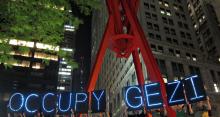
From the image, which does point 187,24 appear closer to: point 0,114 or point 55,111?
point 0,114

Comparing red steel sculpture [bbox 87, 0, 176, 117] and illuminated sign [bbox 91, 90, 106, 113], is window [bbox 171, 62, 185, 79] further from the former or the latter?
illuminated sign [bbox 91, 90, 106, 113]

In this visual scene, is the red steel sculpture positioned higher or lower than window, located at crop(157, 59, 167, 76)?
lower

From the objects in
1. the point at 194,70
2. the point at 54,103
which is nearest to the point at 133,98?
the point at 54,103

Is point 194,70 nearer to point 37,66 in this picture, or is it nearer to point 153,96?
point 37,66

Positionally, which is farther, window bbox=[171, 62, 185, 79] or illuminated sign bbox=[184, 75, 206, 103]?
window bbox=[171, 62, 185, 79]

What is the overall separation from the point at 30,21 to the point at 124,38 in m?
12.1

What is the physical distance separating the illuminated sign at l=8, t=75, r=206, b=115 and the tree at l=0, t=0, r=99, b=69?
5.24 m

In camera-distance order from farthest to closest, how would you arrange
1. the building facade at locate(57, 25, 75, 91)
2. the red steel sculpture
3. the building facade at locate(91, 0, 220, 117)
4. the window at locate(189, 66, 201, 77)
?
the building facade at locate(57, 25, 75, 91)
the window at locate(189, 66, 201, 77)
the building facade at locate(91, 0, 220, 117)
the red steel sculpture

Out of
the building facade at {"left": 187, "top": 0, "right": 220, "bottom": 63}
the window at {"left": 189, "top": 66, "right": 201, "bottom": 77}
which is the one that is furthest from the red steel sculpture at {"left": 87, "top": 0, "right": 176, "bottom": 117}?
the building facade at {"left": 187, "top": 0, "right": 220, "bottom": 63}

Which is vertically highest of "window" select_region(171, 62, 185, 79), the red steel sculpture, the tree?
"window" select_region(171, 62, 185, 79)

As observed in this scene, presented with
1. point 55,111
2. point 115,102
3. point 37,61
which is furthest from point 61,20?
point 37,61

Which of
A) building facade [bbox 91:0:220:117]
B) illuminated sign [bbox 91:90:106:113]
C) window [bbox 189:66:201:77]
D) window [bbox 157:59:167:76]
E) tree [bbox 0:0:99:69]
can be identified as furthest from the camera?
window [bbox 189:66:201:77]

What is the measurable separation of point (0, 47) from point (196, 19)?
94652 millimetres

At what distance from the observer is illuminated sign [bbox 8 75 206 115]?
1462 cm
